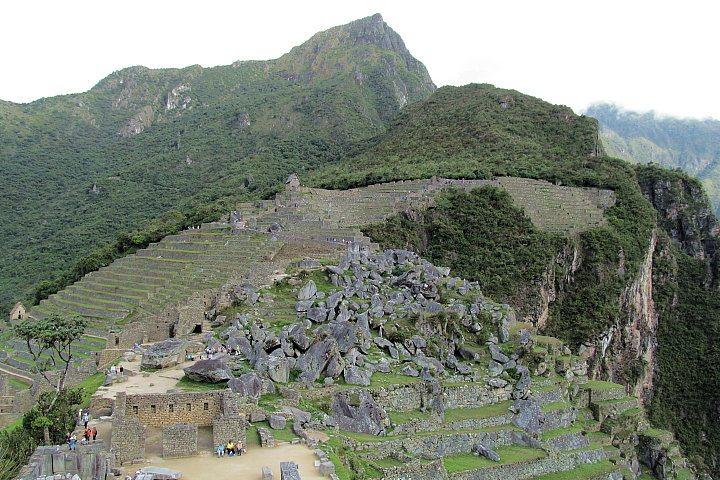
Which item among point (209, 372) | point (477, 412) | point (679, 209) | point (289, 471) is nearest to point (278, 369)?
point (209, 372)

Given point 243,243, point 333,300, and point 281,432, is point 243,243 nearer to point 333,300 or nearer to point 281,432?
point 333,300

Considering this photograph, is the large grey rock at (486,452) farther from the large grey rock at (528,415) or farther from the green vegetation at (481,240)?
the green vegetation at (481,240)

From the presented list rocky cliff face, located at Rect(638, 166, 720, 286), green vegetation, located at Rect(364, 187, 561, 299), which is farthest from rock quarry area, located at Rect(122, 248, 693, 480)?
rocky cliff face, located at Rect(638, 166, 720, 286)

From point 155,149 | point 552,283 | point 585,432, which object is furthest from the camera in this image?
point 155,149

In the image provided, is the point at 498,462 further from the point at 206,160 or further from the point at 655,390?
the point at 206,160

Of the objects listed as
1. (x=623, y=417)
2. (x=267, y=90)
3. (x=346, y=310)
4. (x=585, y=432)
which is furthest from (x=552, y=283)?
(x=267, y=90)

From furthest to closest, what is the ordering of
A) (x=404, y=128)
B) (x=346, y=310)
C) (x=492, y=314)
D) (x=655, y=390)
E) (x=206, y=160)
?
1. (x=206, y=160)
2. (x=404, y=128)
3. (x=655, y=390)
4. (x=492, y=314)
5. (x=346, y=310)
